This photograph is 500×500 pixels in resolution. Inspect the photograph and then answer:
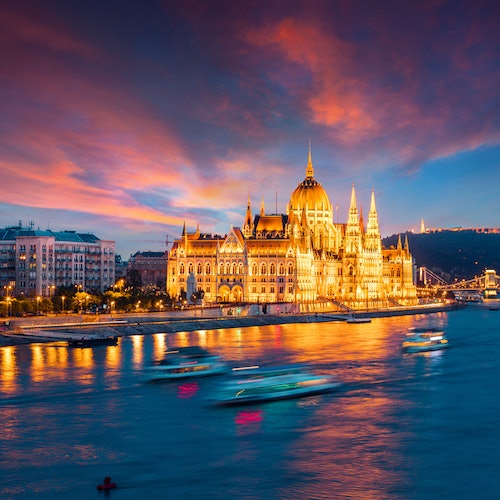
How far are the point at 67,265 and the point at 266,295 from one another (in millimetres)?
36298

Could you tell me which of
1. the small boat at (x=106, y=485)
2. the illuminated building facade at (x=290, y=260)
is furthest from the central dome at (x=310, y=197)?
the small boat at (x=106, y=485)

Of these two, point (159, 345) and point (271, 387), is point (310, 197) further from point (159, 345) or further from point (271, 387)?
point (271, 387)

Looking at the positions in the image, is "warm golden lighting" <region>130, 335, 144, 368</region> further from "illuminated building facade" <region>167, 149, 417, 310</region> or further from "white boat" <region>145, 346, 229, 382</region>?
"illuminated building facade" <region>167, 149, 417, 310</region>

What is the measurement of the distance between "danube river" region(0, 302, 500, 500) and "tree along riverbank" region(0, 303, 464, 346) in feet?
53.7

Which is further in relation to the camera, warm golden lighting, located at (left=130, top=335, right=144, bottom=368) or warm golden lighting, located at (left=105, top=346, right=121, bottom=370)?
warm golden lighting, located at (left=130, top=335, right=144, bottom=368)

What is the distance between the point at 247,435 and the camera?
134ft

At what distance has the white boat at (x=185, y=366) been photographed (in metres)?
59.6

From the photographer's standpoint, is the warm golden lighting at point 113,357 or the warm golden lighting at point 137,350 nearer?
the warm golden lighting at point 113,357

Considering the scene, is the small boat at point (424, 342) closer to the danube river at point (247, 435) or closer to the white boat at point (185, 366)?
the danube river at point (247, 435)

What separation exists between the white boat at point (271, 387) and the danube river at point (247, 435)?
87 cm

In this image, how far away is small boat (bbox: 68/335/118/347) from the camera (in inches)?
3209

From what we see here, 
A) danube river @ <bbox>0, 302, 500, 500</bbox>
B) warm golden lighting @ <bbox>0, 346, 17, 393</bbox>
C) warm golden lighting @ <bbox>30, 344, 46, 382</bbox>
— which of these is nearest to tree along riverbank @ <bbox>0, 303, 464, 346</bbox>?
warm golden lighting @ <bbox>30, 344, 46, 382</bbox>

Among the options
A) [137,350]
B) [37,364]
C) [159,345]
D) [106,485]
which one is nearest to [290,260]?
[159,345]

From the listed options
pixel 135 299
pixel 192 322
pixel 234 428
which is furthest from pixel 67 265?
pixel 234 428
